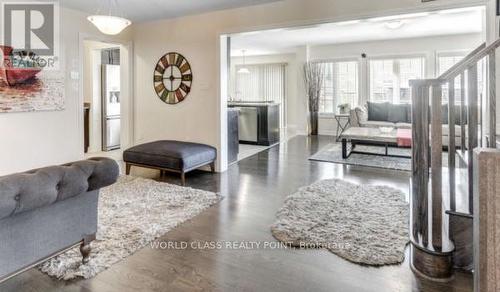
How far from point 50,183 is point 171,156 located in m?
2.58

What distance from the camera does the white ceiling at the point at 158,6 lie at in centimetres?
451

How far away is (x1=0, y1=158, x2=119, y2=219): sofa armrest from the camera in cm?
160

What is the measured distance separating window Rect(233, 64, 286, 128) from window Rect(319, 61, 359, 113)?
1.38 meters

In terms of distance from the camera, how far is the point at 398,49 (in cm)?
836

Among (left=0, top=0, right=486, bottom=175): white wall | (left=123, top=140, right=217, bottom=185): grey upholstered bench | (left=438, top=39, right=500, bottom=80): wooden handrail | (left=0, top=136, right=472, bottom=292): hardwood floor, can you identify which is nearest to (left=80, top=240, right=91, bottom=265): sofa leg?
(left=0, top=136, right=472, bottom=292): hardwood floor

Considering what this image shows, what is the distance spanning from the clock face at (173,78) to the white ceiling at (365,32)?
136cm

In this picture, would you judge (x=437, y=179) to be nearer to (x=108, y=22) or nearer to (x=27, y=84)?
(x=108, y=22)

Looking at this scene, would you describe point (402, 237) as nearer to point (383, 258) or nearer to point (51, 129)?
Result: point (383, 258)

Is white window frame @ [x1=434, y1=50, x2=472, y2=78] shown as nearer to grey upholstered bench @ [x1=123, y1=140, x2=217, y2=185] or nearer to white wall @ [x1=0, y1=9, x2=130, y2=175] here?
grey upholstered bench @ [x1=123, y1=140, x2=217, y2=185]

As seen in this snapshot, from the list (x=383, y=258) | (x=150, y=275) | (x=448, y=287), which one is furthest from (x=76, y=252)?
(x=448, y=287)

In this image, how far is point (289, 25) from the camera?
4383mm

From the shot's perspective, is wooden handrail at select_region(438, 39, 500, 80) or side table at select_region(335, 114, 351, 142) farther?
side table at select_region(335, 114, 351, 142)

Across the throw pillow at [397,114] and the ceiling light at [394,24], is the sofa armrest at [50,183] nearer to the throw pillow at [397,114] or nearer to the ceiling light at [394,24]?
the ceiling light at [394,24]

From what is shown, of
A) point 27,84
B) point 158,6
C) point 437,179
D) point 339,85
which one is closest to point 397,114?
point 339,85
